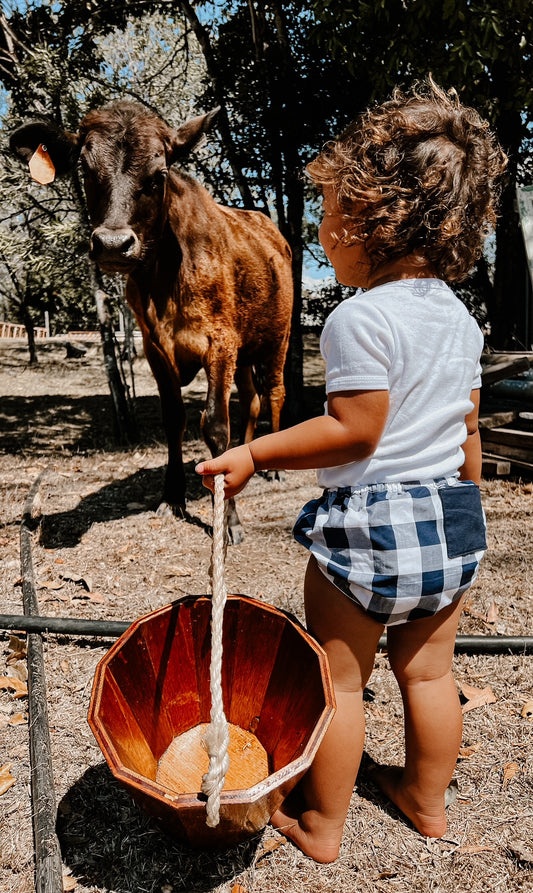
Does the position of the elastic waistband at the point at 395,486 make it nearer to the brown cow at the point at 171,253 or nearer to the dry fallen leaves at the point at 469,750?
the dry fallen leaves at the point at 469,750

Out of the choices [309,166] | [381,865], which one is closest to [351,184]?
[309,166]

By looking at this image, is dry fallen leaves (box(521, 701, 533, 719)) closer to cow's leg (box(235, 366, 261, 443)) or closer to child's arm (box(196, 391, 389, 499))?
child's arm (box(196, 391, 389, 499))

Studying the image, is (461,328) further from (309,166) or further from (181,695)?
(181,695)

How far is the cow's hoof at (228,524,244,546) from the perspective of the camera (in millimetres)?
4703

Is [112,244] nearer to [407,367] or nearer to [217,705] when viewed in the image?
[407,367]

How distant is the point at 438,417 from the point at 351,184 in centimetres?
68

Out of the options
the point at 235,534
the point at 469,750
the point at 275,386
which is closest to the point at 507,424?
the point at 275,386

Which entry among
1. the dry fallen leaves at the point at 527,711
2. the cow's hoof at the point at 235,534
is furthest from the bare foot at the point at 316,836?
the cow's hoof at the point at 235,534

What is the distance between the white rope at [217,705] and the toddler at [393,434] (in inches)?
5.6

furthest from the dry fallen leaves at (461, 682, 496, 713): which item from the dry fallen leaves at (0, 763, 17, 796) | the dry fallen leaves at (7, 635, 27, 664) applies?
the dry fallen leaves at (7, 635, 27, 664)

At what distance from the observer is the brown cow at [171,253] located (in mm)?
3910

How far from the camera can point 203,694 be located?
2.30m

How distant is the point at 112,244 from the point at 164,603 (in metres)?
2.06

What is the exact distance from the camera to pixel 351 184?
68.5 inches
